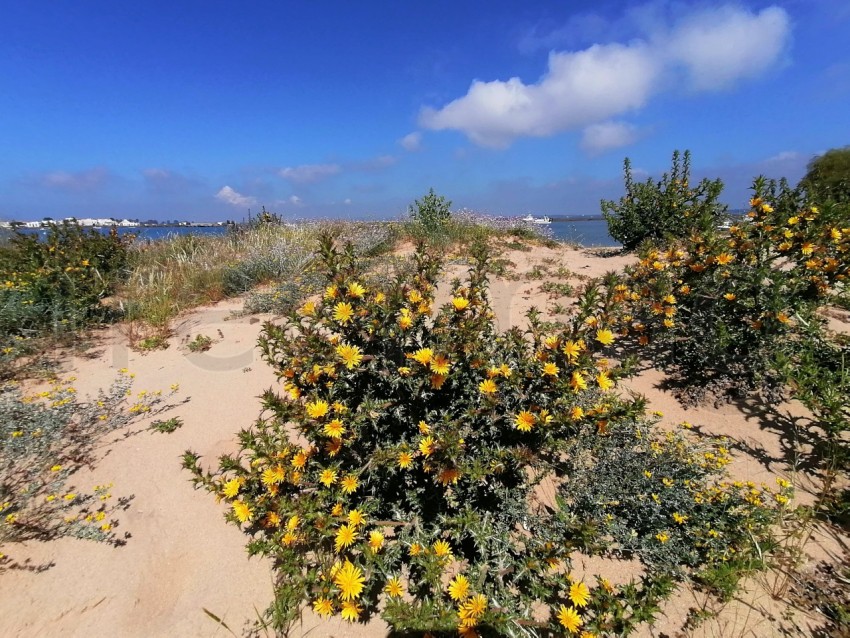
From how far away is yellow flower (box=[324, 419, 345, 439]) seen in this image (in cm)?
162

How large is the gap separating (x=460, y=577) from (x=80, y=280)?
20.5 feet

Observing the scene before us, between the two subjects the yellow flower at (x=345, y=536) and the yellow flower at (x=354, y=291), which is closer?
the yellow flower at (x=345, y=536)

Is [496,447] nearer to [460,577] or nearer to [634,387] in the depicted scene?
[460,577]

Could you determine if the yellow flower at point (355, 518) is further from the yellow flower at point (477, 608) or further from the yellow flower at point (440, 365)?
the yellow flower at point (440, 365)

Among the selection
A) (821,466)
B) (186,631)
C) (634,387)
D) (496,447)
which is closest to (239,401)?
(186,631)

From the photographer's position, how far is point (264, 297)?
18.6 feet

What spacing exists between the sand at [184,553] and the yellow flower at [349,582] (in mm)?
281

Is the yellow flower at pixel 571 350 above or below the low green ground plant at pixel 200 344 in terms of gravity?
above

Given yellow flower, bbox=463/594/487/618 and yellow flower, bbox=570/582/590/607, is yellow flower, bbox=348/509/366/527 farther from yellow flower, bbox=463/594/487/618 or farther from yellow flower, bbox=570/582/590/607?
yellow flower, bbox=570/582/590/607

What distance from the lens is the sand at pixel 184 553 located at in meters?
1.64

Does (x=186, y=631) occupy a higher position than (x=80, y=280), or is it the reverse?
(x=80, y=280)

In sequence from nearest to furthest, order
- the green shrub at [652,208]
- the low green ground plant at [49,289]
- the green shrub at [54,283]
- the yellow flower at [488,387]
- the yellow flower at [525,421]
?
the yellow flower at [525,421]
the yellow flower at [488,387]
the low green ground plant at [49,289]
the green shrub at [54,283]
the green shrub at [652,208]

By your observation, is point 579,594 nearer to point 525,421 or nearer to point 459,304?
point 525,421

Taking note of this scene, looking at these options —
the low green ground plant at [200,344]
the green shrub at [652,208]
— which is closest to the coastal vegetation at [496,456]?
the low green ground plant at [200,344]
